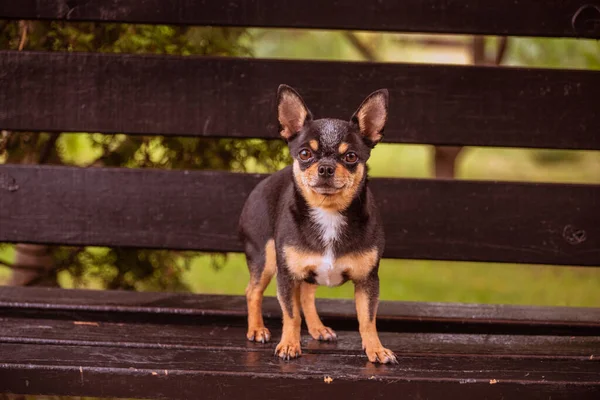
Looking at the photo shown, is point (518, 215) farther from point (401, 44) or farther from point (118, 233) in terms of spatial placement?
point (401, 44)

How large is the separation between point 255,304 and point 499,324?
93 cm

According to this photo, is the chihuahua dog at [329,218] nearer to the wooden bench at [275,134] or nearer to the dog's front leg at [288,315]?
the dog's front leg at [288,315]

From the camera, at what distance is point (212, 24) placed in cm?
317

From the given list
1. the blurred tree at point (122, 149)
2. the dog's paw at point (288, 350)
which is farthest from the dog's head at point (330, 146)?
the blurred tree at point (122, 149)

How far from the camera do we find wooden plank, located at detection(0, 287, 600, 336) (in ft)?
9.57

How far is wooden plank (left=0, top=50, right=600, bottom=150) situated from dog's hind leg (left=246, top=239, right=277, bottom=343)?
738 millimetres

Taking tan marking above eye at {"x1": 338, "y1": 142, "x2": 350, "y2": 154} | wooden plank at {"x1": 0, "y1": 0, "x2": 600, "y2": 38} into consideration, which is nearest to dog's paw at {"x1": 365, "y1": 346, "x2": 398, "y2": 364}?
tan marking above eye at {"x1": 338, "y1": 142, "x2": 350, "y2": 154}

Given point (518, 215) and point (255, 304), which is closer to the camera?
point (255, 304)

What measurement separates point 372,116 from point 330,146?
205 millimetres

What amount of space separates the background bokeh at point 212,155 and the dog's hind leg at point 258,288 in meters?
0.93

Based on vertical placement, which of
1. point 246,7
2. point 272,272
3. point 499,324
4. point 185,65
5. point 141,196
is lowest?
point 499,324

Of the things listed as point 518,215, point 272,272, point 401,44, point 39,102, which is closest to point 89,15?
point 39,102

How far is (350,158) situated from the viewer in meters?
2.32

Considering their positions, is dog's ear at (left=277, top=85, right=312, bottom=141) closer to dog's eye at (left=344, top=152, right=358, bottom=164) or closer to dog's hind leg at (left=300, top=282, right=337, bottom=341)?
dog's eye at (left=344, top=152, right=358, bottom=164)
